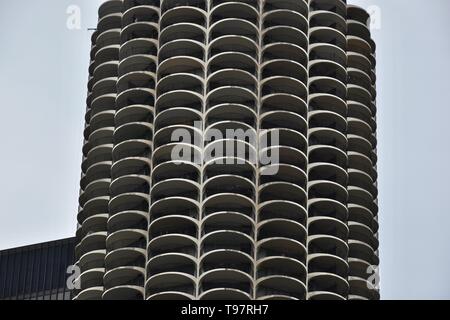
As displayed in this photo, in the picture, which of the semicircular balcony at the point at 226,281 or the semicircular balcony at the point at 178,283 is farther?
the semicircular balcony at the point at 178,283

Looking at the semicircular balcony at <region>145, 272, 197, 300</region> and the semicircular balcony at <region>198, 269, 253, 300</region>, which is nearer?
the semicircular balcony at <region>198, 269, 253, 300</region>

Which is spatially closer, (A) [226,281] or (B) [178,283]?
(A) [226,281]
